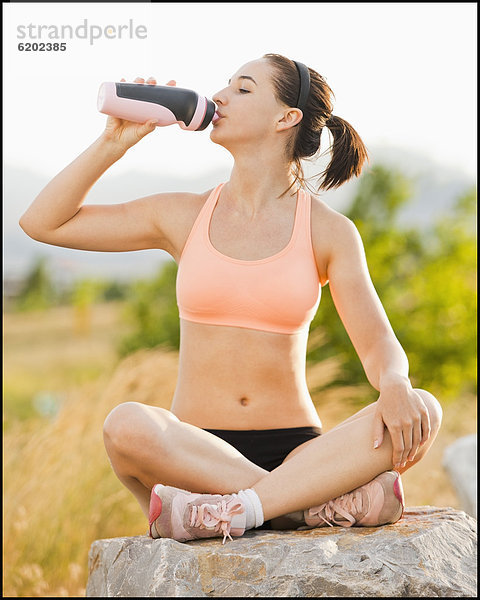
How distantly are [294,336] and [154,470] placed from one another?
0.62 metres

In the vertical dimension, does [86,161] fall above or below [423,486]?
above

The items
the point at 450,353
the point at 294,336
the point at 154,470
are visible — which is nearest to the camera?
the point at 154,470

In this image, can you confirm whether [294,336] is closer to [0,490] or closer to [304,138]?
[304,138]

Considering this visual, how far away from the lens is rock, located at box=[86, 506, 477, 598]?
6.48 ft

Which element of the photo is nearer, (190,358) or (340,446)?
(340,446)

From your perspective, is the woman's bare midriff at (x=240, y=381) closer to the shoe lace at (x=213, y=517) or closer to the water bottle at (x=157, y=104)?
the shoe lace at (x=213, y=517)

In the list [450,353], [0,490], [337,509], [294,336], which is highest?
[294,336]

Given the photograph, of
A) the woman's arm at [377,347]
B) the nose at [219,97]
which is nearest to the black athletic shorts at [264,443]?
the woman's arm at [377,347]

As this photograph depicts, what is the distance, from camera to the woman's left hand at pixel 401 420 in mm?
2145

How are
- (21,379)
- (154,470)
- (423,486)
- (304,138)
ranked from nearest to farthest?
(154,470) < (304,138) < (423,486) < (21,379)

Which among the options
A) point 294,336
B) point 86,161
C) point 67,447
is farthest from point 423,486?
point 86,161

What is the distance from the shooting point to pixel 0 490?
13.5ft

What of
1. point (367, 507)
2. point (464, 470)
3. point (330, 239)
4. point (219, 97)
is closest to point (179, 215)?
point (219, 97)

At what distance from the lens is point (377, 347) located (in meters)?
2.37
